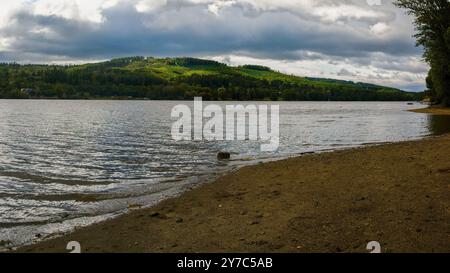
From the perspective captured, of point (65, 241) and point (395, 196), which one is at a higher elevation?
point (395, 196)

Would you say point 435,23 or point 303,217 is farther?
point 435,23

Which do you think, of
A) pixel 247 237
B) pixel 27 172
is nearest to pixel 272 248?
pixel 247 237

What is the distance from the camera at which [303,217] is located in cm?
1195

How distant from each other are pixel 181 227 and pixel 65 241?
127 inches

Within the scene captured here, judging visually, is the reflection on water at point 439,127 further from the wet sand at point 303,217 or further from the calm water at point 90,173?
the wet sand at point 303,217

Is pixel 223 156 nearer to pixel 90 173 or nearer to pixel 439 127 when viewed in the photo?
pixel 90 173

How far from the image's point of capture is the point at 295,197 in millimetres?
14680

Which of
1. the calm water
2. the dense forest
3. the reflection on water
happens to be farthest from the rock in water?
the dense forest

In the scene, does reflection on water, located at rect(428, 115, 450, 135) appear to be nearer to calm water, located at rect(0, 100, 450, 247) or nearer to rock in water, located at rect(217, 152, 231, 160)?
calm water, located at rect(0, 100, 450, 247)

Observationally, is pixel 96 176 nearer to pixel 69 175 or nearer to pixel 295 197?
pixel 69 175

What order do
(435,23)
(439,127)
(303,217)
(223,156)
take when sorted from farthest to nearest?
(435,23) < (439,127) < (223,156) < (303,217)

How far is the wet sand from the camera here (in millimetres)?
9797

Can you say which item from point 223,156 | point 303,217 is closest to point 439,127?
point 223,156

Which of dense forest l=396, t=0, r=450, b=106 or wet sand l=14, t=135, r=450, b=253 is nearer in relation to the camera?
wet sand l=14, t=135, r=450, b=253
